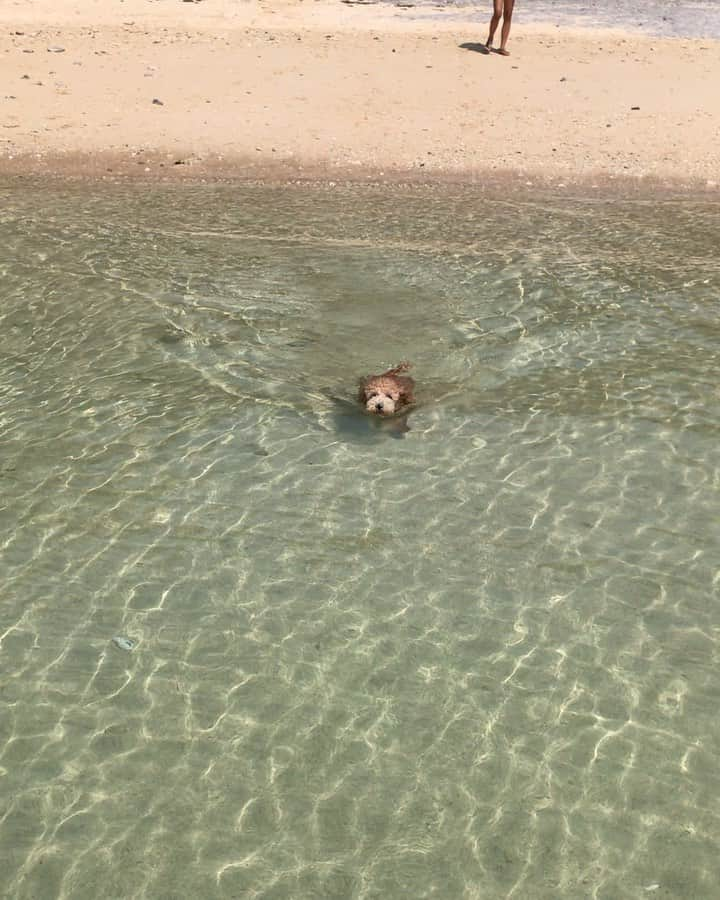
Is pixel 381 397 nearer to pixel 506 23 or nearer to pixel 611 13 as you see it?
pixel 506 23

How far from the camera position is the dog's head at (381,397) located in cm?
988

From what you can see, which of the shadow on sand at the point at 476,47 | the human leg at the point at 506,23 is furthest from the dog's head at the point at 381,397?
the shadow on sand at the point at 476,47

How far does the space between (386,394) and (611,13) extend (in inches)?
→ 775

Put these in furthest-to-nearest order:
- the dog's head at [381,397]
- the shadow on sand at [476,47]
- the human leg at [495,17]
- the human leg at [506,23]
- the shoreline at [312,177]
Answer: the shadow on sand at [476,47] → the human leg at [495,17] → the human leg at [506,23] → the shoreline at [312,177] → the dog's head at [381,397]

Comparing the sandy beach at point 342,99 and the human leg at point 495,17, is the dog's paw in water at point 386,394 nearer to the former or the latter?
the sandy beach at point 342,99

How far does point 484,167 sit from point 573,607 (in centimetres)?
1168

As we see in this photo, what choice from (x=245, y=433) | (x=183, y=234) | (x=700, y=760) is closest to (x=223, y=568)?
(x=245, y=433)

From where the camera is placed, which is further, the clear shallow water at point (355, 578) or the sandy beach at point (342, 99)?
the sandy beach at point (342, 99)

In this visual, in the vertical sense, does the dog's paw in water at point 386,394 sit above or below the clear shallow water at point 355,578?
above

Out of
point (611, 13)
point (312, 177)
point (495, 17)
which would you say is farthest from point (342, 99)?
point (611, 13)

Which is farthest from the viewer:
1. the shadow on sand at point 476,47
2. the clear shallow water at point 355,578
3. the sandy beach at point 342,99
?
the shadow on sand at point 476,47

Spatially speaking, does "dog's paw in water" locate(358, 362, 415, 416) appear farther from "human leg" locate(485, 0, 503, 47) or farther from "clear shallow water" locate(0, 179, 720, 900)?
"human leg" locate(485, 0, 503, 47)

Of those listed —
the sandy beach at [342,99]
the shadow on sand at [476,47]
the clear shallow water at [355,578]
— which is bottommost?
the clear shallow water at [355,578]

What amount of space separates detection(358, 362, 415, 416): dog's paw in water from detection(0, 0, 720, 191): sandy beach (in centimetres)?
822
